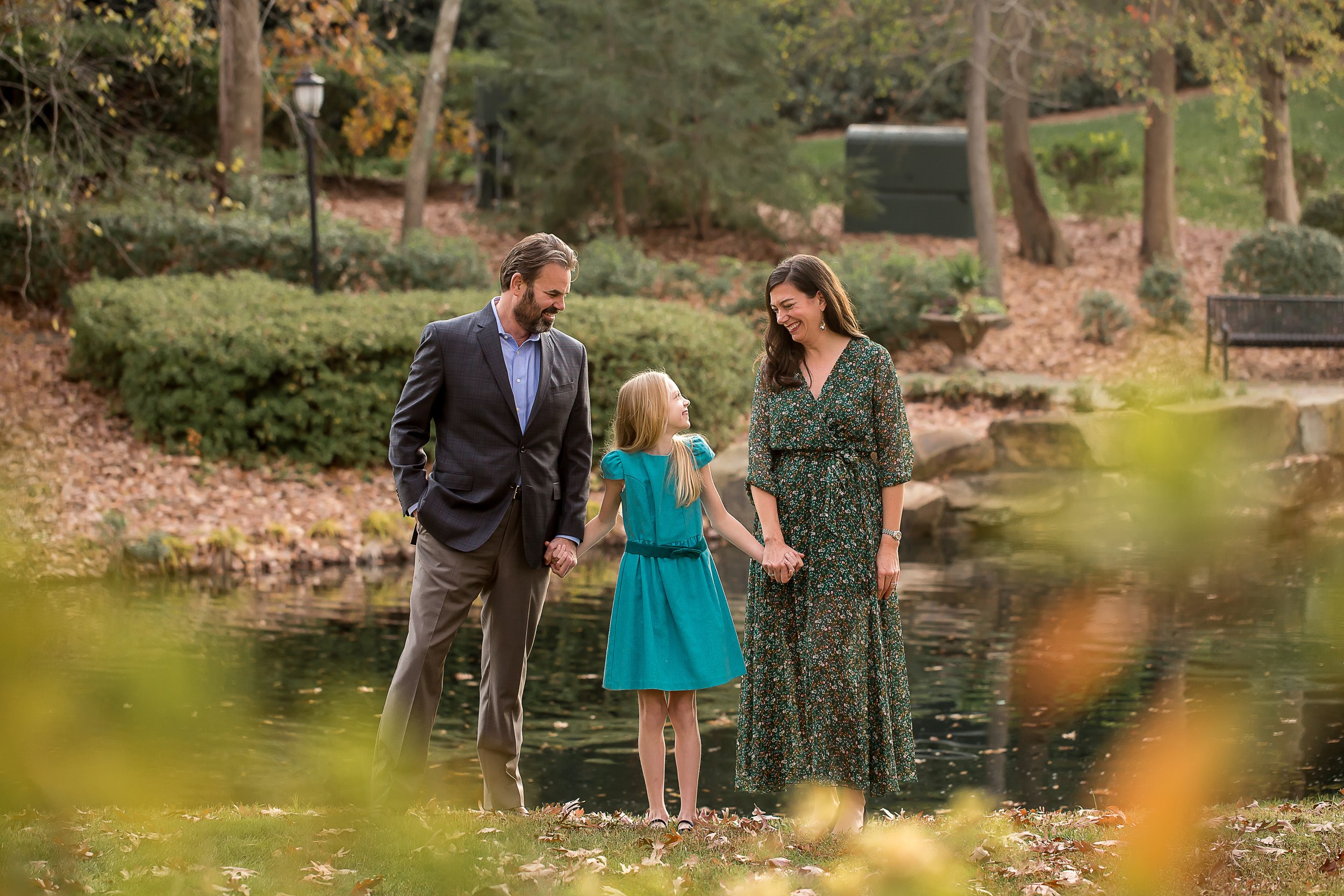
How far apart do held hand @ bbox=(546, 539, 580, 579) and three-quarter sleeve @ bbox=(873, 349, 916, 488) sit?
97cm

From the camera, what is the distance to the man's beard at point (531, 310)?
13.1 feet

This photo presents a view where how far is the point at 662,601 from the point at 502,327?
0.96 m

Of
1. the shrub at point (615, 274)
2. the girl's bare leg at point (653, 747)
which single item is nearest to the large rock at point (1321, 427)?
the shrub at point (615, 274)

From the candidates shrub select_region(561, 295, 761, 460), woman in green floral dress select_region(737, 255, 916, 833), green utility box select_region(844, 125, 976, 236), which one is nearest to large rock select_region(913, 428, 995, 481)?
shrub select_region(561, 295, 761, 460)

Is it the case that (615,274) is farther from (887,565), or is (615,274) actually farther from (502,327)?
(887,565)

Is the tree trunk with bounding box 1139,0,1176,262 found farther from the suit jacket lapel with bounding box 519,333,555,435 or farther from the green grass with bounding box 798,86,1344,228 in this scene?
the suit jacket lapel with bounding box 519,333,555,435

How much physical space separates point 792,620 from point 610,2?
1492 cm

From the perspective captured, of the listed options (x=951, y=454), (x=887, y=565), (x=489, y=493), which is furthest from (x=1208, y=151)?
(x=489, y=493)

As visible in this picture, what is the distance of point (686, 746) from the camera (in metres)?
4.13

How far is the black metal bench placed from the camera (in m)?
14.1

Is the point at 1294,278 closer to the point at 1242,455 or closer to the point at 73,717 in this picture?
the point at 1242,455

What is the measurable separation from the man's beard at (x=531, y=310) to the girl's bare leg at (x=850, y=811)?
165cm

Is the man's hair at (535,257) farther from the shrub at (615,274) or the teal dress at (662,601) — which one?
the shrub at (615,274)

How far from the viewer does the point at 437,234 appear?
19203mm
